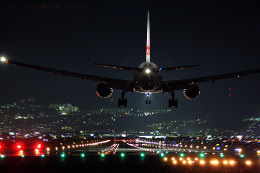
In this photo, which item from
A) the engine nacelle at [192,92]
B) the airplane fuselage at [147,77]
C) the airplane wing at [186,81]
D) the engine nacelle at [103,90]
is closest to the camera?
the airplane fuselage at [147,77]

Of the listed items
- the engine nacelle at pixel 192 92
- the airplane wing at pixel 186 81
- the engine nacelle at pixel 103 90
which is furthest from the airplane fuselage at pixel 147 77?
the engine nacelle at pixel 192 92

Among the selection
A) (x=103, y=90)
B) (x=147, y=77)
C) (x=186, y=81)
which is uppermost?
(x=186, y=81)

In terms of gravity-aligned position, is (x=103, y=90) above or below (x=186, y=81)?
below

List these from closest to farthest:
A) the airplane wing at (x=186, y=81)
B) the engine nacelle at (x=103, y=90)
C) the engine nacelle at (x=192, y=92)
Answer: the engine nacelle at (x=103, y=90) → the engine nacelle at (x=192, y=92) → the airplane wing at (x=186, y=81)

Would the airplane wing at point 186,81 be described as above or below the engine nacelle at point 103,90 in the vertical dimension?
above

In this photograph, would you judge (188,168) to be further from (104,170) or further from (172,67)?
(172,67)

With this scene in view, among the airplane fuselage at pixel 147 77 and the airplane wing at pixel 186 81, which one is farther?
the airplane wing at pixel 186 81

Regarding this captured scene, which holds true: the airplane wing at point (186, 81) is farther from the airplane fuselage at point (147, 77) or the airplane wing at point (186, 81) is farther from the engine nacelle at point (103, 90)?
the engine nacelle at point (103, 90)

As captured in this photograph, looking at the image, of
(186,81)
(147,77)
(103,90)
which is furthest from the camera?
(186,81)

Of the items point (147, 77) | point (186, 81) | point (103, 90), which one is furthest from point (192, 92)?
point (103, 90)

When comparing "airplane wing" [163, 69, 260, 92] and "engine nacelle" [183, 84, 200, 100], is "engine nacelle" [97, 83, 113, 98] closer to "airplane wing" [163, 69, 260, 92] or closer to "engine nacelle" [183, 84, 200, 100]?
"airplane wing" [163, 69, 260, 92]

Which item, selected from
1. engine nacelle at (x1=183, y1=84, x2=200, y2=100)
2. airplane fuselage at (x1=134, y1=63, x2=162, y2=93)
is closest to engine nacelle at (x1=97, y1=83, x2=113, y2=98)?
airplane fuselage at (x1=134, y1=63, x2=162, y2=93)

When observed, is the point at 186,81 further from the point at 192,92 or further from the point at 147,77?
the point at 147,77
